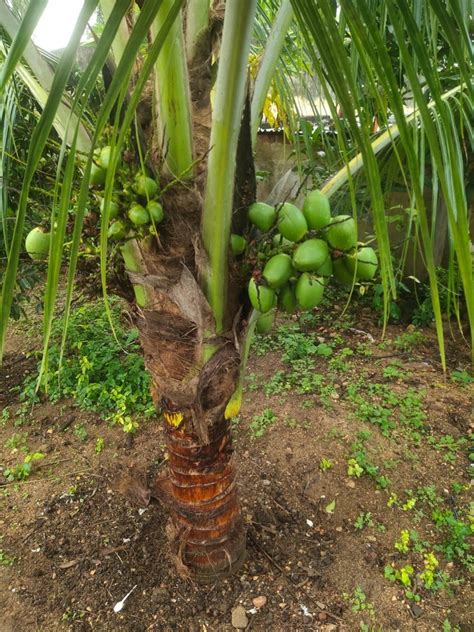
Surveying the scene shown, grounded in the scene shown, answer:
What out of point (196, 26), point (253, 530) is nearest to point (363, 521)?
point (253, 530)

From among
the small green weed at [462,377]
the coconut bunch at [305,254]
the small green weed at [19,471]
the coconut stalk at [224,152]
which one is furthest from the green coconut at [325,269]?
the small green weed at [462,377]

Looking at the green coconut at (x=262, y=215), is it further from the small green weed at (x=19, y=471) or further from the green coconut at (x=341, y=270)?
the small green weed at (x=19, y=471)

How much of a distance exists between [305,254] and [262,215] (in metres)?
0.17

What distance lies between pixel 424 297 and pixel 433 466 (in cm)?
173

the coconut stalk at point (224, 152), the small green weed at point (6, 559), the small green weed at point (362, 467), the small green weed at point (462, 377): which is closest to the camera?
the coconut stalk at point (224, 152)

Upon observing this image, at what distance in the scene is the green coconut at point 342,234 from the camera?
0.97m

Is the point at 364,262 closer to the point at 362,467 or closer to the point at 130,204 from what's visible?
the point at 130,204

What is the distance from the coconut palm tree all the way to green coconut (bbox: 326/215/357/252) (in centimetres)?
19

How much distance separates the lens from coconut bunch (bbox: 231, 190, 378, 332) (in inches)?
38.5

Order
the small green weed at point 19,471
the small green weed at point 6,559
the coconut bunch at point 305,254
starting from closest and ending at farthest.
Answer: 1. the coconut bunch at point 305,254
2. the small green weed at point 6,559
3. the small green weed at point 19,471

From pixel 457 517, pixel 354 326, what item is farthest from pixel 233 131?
pixel 354 326

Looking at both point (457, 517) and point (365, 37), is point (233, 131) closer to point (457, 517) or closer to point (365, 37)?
point (365, 37)

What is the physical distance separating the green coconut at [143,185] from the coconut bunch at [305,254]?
230 millimetres

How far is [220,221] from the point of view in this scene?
3.39ft
